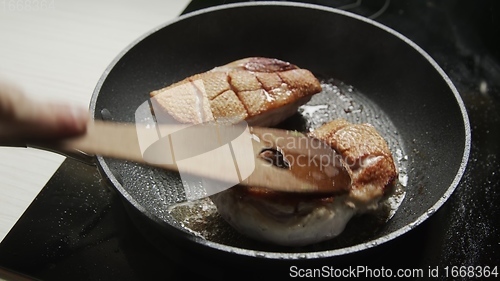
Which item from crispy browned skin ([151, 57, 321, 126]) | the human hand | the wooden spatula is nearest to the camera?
the human hand

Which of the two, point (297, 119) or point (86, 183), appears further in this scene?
point (297, 119)

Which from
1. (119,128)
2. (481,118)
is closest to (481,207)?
(481,118)

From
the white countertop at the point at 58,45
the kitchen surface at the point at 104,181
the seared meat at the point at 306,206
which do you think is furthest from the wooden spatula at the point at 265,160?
the white countertop at the point at 58,45

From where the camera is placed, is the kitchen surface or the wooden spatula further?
the kitchen surface

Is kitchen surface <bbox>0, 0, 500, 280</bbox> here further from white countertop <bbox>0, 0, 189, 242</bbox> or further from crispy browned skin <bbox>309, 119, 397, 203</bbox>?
crispy browned skin <bbox>309, 119, 397, 203</bbox>

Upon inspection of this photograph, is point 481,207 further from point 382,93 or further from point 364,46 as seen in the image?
point 364,46

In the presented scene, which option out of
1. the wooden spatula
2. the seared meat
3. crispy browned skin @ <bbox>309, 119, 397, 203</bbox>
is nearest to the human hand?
the wooden spatula
